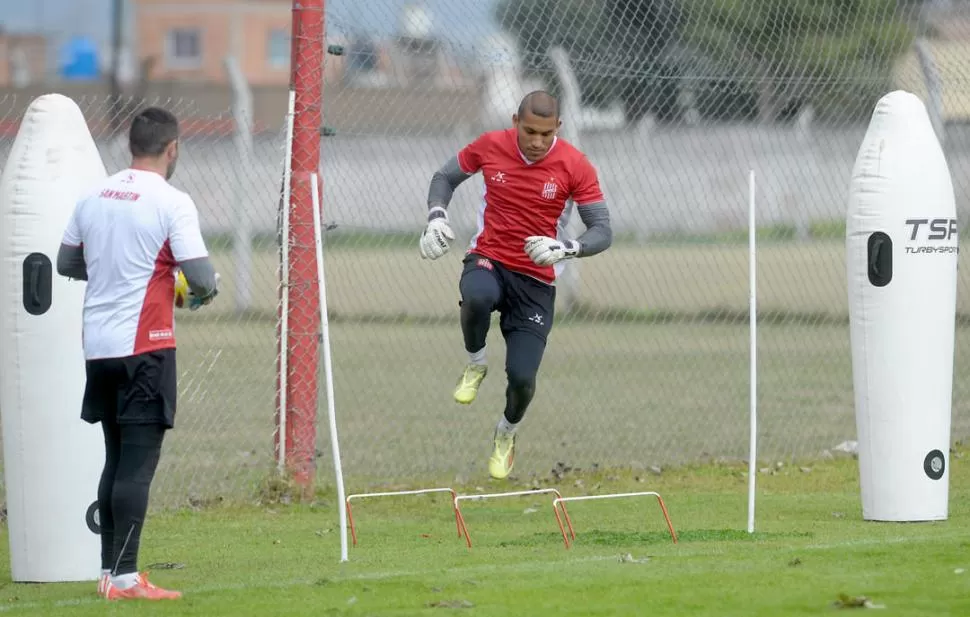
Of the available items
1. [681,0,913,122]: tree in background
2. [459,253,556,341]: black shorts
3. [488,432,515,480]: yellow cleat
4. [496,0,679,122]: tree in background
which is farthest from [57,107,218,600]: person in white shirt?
[681,0,913,122]: tree in background

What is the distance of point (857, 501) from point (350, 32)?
451 cm

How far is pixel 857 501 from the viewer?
32.3 ft

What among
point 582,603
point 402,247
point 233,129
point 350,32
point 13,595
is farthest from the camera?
point 402,247

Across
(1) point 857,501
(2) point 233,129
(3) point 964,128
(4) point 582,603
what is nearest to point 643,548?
(4) point 582,603

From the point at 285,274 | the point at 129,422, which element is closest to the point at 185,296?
the point at 129,422

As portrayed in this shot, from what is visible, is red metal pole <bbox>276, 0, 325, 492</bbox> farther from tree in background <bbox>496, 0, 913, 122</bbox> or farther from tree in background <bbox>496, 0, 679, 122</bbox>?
tree in background <bbox>496, 0, 679, 122</bbox>

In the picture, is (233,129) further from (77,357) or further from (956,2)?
(77,357)

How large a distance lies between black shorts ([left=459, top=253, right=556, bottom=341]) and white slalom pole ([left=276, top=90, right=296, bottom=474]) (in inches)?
63.8

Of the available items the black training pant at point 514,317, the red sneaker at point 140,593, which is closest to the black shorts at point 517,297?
the black training pant at point 514,317

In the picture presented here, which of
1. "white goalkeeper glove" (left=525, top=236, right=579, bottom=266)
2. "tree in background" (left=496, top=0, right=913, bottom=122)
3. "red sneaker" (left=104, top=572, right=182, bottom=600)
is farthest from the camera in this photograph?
"tree in background" (left=496, top=0, right=913, bottom=122)

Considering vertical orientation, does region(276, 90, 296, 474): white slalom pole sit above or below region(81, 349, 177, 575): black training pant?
below

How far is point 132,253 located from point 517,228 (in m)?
A: 2.90

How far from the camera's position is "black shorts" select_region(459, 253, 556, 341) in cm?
893

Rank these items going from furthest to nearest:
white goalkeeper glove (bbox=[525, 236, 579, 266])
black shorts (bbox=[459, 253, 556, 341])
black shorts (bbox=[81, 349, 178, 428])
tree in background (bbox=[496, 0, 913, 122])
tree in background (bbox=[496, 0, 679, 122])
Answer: tree in background (bbox=[496, 0, 913, 122]), tree in background (bbox=[496, 0, 679, 122]), black shorts (bbox=[459, 253, 556, 341]), white goalkeeper glove (bbox=[525, 236, 579, 266]), black shorts (bbox=[81, 349, 178, 428])
